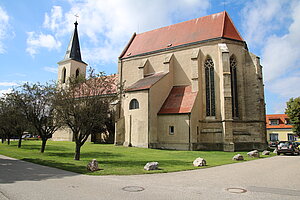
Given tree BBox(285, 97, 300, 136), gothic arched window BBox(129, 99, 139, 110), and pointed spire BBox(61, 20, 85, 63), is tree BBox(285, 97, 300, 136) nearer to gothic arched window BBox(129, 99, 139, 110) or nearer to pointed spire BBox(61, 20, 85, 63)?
gothic arched window BBox(129, 99, 139, 110)

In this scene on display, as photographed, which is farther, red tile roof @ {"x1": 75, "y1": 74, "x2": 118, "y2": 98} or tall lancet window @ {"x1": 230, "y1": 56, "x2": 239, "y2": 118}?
tall lancet window @ {"x1": 230, "y1": 56, "x2": 239, "y2": 118}

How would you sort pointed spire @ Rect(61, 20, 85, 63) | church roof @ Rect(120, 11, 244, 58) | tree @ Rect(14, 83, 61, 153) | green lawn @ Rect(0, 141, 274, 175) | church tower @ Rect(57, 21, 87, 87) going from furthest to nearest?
pointed spire @ Rect(61, 20, 85, 63)
church tower @ Rect(57, 21, 87, 87)
church roof @ Rect(120, 11, 244, 58)
tree @ Rect(14, 83, 61, 153)
green lawn @ Rect(0, 141, 274, 175)

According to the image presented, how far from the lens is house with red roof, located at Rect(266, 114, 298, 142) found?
142 feet

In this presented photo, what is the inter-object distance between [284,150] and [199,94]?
33.7 ft

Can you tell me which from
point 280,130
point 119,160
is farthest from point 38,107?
point 280,130

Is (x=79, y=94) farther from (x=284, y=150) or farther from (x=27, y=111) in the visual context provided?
(x=284, y=150)

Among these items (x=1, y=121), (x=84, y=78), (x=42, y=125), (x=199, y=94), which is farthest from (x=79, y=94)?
(x=1, y=121)

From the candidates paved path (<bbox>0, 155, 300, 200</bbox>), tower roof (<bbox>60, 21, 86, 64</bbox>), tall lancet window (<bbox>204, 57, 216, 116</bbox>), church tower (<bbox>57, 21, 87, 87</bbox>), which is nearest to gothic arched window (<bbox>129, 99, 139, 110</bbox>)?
tall lancet window (<bbox>204, 57, 216, 116</bbox>)

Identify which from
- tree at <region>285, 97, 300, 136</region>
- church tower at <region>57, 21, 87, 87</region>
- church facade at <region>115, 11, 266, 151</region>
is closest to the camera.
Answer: church facade at <region>115, 11, 266, 151</region>

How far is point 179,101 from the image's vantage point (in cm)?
2605

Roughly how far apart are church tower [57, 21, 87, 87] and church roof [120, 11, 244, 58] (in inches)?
611

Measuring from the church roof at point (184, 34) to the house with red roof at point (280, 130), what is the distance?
26699 mm

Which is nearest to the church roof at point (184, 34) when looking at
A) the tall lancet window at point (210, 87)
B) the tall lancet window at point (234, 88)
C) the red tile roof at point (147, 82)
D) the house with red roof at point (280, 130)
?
the tall lancet window at point (234, 88)

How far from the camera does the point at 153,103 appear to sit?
1016 inches
